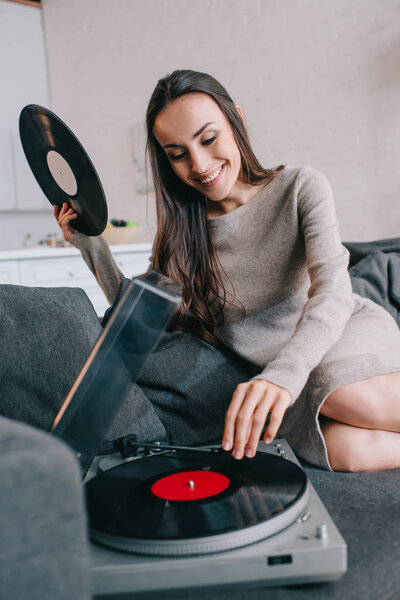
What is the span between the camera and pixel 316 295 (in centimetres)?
94

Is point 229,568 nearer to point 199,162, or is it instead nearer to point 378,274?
point 199,162

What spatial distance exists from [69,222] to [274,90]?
201cm

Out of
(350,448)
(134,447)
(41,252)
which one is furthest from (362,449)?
(41,252)

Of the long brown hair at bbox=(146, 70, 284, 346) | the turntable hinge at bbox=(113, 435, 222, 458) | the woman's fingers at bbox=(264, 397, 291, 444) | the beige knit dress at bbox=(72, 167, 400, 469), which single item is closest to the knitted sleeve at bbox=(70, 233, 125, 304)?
the beige knit dress at bbox=(72, 167, 400, 469)

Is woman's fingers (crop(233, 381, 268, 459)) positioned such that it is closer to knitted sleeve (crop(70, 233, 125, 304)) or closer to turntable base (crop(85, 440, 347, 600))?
turntable base (crop(85, 440, 347, 600))

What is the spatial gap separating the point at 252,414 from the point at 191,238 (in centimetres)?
67

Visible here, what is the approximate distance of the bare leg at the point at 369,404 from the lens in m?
0.91

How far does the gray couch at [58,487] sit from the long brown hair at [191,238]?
0.60 ft

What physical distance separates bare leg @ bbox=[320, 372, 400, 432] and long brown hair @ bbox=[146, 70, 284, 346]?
388mm

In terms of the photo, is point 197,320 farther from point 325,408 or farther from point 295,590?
point 295,590

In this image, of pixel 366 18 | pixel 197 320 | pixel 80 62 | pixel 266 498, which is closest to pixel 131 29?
pixel 80 62

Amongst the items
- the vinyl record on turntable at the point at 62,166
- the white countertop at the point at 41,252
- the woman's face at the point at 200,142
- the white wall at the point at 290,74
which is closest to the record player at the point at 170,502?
the vinyl record on turntable at the point at 62,166

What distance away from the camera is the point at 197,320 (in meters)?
1.25

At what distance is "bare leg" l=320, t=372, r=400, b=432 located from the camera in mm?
909
